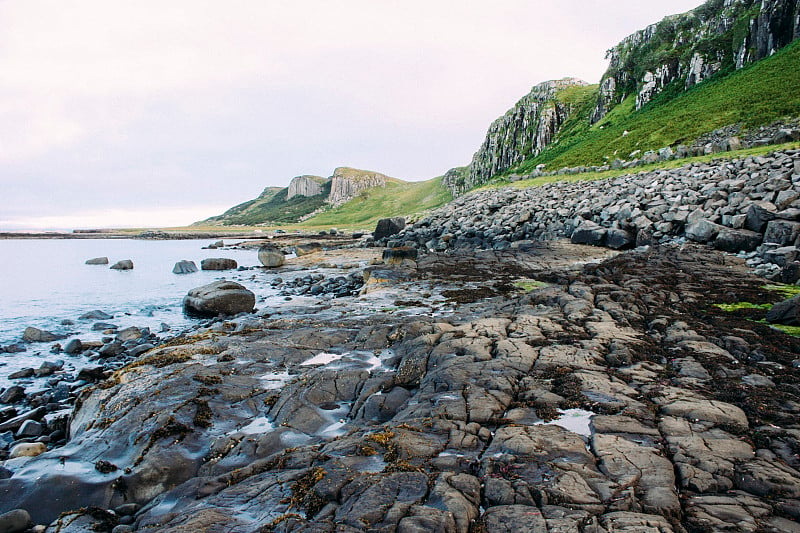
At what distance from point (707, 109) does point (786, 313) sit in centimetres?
3609

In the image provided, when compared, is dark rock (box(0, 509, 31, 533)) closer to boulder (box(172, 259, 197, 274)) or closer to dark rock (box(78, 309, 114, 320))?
dark rock (box(78, 309, 114, 320))

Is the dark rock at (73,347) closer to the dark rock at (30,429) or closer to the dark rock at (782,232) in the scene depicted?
the dark rock at (30,429)

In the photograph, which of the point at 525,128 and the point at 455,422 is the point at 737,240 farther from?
the point at 525,128

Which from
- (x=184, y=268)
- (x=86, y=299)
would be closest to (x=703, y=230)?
(x=86, y=299)

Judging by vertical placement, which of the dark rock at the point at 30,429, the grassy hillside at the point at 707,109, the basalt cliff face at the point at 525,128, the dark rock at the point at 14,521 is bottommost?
the dark rock at the point at 30,429

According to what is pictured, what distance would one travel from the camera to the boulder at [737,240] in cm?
1750

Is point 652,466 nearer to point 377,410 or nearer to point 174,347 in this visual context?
point 377,410

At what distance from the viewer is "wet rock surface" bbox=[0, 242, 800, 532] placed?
4.24m

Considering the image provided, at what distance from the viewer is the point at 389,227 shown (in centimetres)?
5269

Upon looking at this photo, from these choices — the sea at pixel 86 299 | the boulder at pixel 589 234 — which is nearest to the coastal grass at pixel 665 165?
the boulder at pixel 589 234

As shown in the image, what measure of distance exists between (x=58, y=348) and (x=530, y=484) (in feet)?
58.4

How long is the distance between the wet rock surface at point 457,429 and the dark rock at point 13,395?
9.82ft

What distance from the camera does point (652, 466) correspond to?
4777mm

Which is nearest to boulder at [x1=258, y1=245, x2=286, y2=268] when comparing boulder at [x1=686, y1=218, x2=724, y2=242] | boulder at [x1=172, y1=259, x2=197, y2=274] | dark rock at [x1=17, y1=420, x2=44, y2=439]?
boulder at [x1=172, y1=259, x2=197, y2=274]
